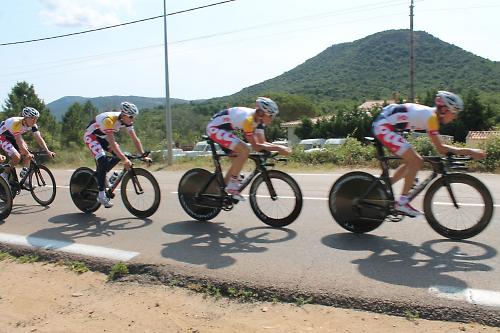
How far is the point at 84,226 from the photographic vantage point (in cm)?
746

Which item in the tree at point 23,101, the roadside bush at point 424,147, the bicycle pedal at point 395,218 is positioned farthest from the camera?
the tree at point 23,101

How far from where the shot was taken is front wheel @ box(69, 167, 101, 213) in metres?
8.29

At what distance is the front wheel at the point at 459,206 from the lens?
18.3 feet

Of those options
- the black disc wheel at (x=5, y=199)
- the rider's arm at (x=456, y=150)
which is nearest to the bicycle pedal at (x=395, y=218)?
the rider's arm at (x=456, y=150)

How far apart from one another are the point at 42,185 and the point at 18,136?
42.6 inches

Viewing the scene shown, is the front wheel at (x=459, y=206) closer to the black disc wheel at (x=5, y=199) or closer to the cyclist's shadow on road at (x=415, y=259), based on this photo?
the cyclist's shadow on road at (x=415, y=259)

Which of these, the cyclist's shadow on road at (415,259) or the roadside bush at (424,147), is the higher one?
the roadside bush at (424,147)

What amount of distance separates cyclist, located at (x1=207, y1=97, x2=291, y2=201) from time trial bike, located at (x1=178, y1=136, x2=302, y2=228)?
0.43 ft

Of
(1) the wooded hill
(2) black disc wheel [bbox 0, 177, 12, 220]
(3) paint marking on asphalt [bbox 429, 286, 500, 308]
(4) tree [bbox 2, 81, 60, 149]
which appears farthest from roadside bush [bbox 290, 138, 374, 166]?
(1) the wooded hill

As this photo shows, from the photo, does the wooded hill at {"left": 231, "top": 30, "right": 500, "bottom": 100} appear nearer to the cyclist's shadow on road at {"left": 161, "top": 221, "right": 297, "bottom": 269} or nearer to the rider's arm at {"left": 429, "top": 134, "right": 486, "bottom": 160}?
the rider's arm at {"left": 429, "top": 134, "right": 486, "bottom": 160}

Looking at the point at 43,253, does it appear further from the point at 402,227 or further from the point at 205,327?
the point at 402,227

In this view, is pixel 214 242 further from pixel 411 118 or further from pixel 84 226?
pixel 411 118

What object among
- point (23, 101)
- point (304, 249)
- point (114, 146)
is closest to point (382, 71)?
point (23, 101)

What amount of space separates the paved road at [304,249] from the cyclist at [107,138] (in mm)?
742
